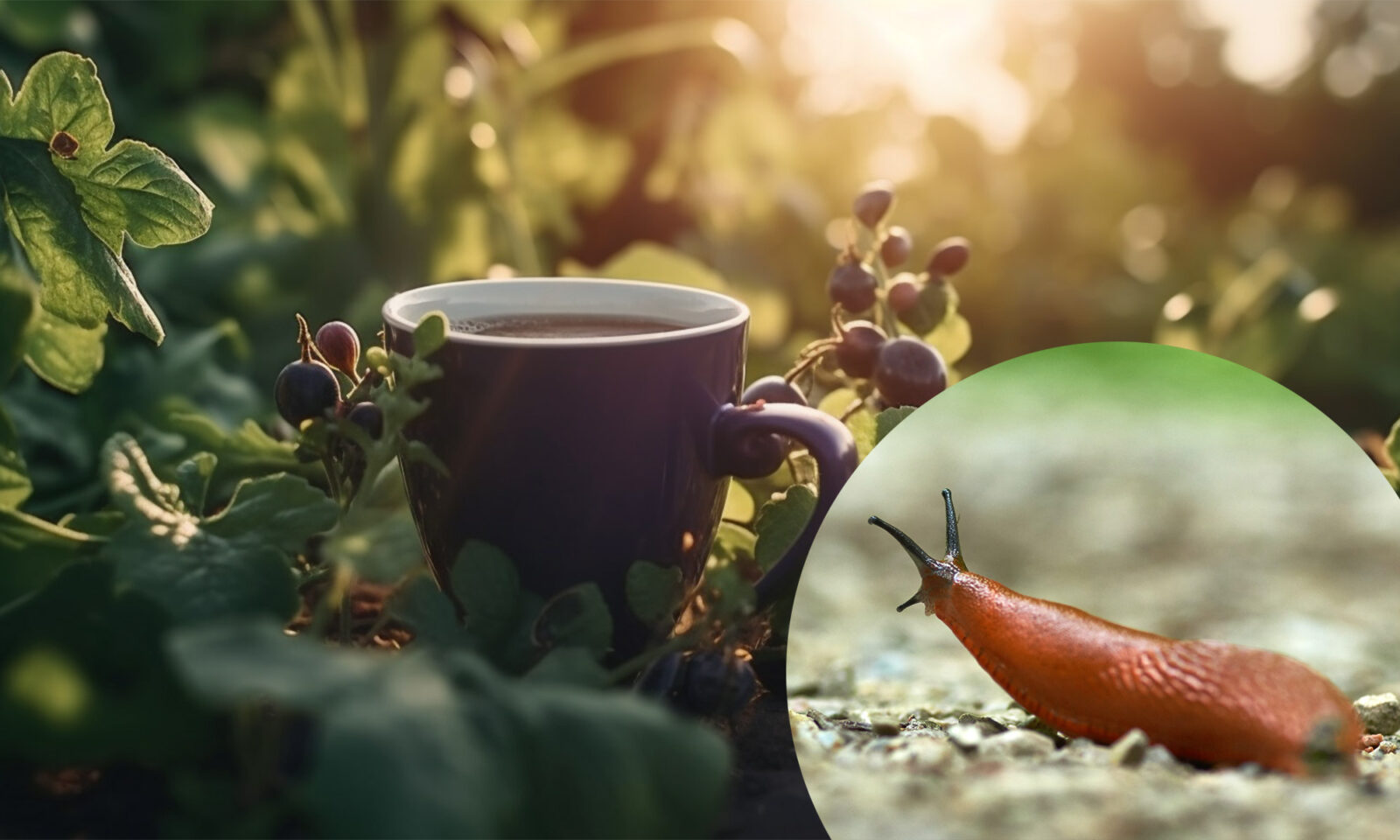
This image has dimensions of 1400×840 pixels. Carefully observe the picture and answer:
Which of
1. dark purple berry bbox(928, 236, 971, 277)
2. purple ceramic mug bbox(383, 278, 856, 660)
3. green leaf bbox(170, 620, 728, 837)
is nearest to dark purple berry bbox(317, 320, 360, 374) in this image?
purple ceramic mug bbox(383, 278, 856, 660)

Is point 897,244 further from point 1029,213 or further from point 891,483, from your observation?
point 1029,213

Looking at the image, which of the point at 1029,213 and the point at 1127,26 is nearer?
the point at 1029,213

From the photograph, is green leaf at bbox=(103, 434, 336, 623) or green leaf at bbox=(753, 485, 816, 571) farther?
green leaf at bbox=(753, 485, 816, 571)

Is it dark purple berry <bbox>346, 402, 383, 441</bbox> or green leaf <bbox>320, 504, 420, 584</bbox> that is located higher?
dark purple berry <bbox>346, 402, 383, 441</bbox>

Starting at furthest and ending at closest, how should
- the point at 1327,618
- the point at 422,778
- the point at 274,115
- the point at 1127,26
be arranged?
1. the point at 1127,26
2. the point at 274,115
3. the point at 1327,618
4. the point at 422,778

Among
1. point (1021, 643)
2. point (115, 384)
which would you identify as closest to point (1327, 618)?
point (1021, 643)

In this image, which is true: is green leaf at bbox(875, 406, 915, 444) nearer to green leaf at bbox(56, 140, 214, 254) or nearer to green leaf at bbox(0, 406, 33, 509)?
green leaf at bbox(56, 140, 214, 254)

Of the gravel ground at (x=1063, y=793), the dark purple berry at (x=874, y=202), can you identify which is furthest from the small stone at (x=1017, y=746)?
the dark purple berry at (x=874, y=202)
